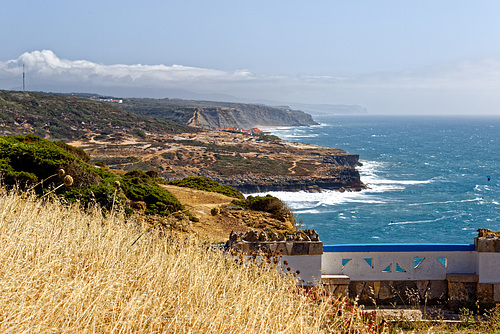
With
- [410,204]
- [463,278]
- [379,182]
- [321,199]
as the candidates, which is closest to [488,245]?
[463,278]

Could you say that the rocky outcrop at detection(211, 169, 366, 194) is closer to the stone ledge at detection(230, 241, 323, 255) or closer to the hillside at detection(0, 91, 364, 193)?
the hillside at detection(0, 91, 364, 193)

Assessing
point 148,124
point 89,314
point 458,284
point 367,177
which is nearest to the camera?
point 89,314

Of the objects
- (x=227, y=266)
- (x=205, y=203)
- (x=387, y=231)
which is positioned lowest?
(x=387, y=231)

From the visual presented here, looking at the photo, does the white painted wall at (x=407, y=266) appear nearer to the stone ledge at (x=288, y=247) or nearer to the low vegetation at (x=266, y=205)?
the stone ledge at (x=288, y=247)

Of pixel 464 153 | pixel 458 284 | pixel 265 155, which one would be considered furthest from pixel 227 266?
pixel 464 153

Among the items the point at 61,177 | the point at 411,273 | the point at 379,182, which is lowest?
the point at 379,182

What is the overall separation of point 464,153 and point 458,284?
100269 mm

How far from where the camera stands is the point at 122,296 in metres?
4.95

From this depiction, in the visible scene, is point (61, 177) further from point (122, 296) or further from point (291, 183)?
point (291, 183)

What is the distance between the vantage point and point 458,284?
347 inches

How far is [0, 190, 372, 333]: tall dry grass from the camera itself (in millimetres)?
3967

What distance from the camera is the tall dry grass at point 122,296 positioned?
3967mm

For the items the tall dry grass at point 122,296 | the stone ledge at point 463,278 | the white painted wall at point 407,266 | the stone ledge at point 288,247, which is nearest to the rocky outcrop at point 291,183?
the white painted wall at point 407,266

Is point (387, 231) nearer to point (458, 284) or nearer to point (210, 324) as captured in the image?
point (458, 284)
